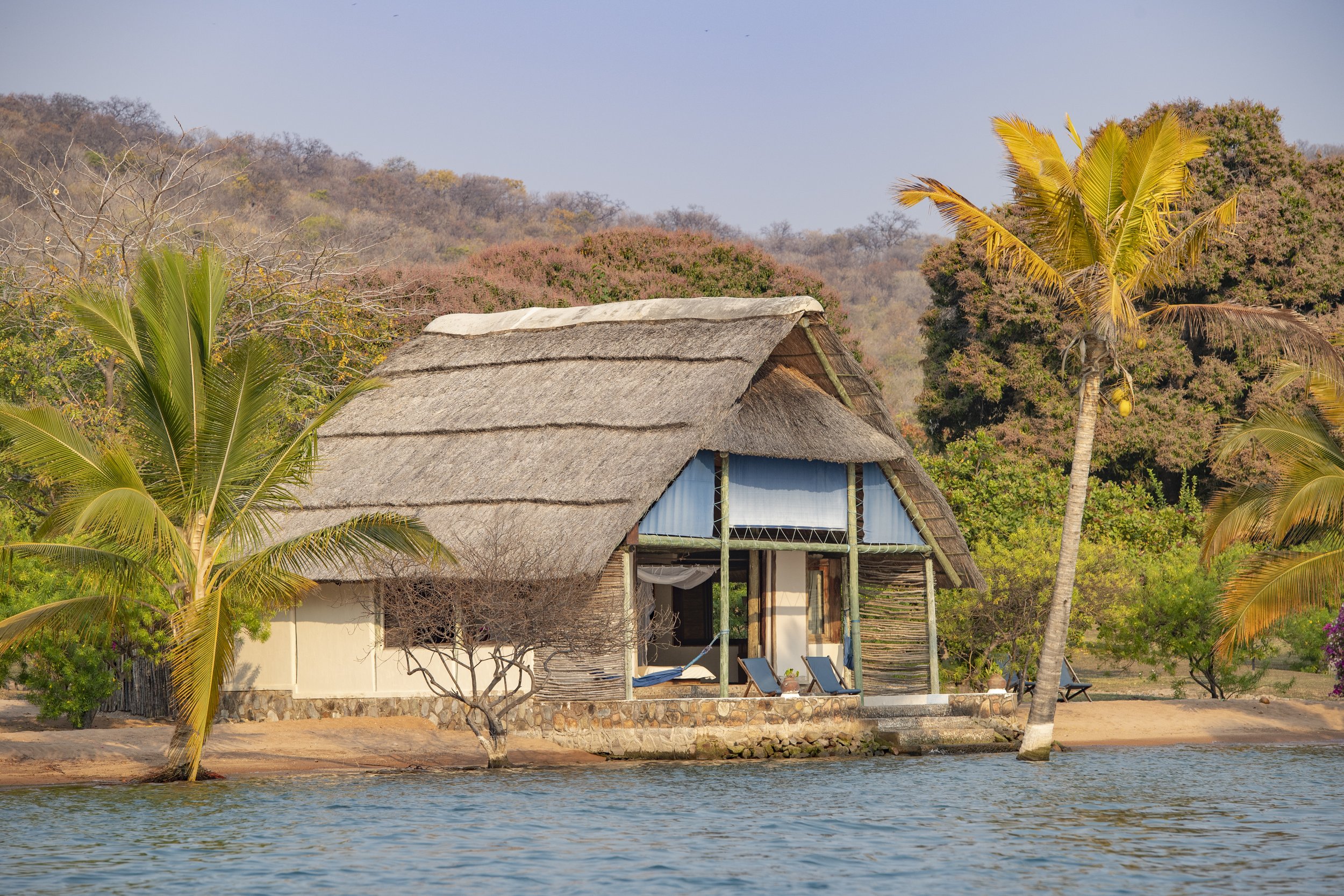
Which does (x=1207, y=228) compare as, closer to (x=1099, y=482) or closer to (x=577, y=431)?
(x=577, y=431)

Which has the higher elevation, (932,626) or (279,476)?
(279,476)

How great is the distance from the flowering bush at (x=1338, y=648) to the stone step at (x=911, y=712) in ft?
17.3

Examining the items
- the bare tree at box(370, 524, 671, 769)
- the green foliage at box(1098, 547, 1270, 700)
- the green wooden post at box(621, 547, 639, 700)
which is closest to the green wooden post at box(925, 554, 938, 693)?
the green foliage at box(1098, 547, 1270, 700)

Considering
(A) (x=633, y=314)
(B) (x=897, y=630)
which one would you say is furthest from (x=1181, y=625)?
(A) (x=633, y=314)

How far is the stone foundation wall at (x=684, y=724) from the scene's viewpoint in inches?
720

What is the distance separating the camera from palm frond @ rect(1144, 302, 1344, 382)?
1656cm

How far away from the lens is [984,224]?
1703 centimetres

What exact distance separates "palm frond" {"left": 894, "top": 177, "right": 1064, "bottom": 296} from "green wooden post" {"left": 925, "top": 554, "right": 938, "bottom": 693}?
6.32 meters

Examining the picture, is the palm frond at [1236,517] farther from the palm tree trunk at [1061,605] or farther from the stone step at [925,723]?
the stone step at [925,723]

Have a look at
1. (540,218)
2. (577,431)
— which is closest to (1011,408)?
(577,431)

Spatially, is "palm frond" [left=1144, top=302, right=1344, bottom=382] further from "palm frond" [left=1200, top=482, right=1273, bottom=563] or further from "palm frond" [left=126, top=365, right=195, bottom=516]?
"palm frond" [left=126, top=365, right=195, bottom=516]

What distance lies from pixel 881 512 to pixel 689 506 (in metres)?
3.70

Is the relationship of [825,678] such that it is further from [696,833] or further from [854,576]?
[696,833]

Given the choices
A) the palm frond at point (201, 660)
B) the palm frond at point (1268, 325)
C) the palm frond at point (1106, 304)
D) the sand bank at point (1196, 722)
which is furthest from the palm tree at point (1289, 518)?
the palm frond at point (201, 660)
